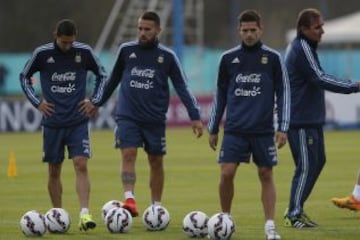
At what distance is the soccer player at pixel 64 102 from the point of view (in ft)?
50.1

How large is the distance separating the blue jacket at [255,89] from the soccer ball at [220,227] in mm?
1000

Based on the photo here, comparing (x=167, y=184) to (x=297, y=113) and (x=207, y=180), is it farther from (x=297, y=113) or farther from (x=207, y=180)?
(x=297, y=113)

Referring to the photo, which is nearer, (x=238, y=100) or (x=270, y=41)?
(x=238, y=100)

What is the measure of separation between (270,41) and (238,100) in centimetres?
5255

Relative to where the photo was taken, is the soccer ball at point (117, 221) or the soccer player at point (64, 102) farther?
the soccer player at point (64, 102)

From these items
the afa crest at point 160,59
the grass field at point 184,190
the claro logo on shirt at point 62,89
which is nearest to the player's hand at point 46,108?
the claro logo on shirt at point 62,89

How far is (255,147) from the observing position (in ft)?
46.0

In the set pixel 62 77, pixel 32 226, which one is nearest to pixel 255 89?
pixel 62 77

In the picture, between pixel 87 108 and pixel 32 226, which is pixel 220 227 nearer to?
pixel 32 226

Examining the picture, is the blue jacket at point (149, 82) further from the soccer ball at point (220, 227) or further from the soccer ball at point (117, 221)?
the soccer ball at point (220, 227)

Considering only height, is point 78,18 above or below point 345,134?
above

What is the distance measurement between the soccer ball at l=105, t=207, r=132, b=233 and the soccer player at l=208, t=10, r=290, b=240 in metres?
1.22

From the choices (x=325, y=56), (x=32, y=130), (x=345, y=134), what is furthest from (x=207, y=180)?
(x=325, y=56)

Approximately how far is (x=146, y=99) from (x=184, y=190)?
5318 millimetres
